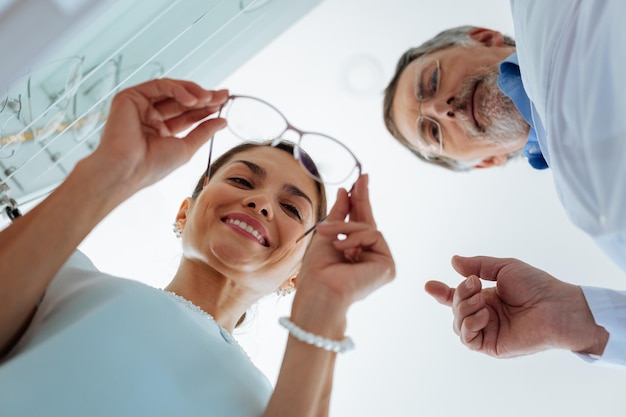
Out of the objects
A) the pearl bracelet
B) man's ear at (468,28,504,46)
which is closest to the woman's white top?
the pearl bracelet

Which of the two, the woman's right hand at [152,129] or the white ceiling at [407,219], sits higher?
the woman's right hand at [152,129]

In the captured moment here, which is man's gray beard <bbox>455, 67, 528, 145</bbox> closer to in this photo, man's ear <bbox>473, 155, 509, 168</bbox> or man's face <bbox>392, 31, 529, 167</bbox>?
man's face <bbox>392, 31, 529, 167</bbox>

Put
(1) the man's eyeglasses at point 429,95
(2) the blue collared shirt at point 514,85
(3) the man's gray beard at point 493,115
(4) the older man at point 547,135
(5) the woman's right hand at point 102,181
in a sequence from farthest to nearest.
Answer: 1. (1) the man's eyeglasses at point 429,95
2. (3) the man's gray beard at point 493,115
3. (2) the blue collared shirt at point 514,85
4. (4) the older man at point 547,135
5. (5) the woman's right hand at point 102,181

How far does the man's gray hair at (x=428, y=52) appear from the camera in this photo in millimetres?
1890

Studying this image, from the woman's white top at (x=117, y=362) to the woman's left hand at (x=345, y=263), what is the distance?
201 millimetres

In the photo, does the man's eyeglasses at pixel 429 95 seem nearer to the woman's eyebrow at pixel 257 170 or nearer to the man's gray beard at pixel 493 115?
the man's gray beard at pixel 493 115

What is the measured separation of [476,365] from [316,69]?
1.35 meters

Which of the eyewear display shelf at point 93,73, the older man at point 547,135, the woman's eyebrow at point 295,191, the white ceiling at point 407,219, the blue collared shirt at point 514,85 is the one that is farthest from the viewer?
the white ceiling at point 407,219

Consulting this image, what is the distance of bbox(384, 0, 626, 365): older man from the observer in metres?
0.99

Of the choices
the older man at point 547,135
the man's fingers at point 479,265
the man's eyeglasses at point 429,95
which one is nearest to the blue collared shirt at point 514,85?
the older man at point 547,135

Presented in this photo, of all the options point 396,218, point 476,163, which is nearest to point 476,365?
point 396,218

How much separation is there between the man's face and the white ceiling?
0.53 metres

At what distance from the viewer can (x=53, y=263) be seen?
81 cm

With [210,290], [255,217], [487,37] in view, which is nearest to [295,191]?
[255,217]
